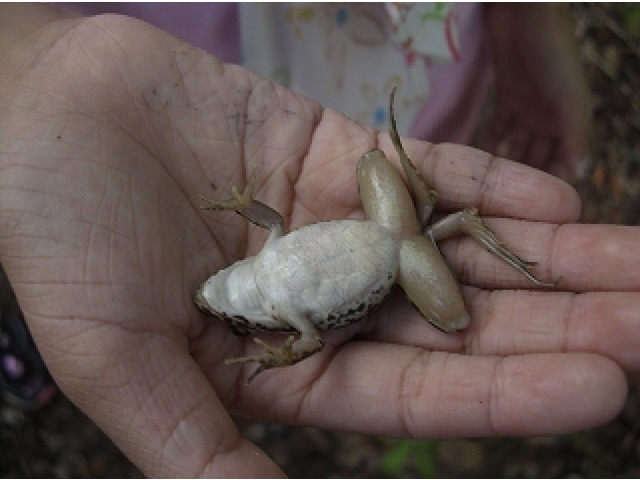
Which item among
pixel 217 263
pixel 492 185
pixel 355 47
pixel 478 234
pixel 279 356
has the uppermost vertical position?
pixel 355 47

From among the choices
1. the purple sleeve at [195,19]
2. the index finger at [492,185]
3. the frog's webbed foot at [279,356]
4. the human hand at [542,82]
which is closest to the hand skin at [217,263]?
the index finger at [492,185]

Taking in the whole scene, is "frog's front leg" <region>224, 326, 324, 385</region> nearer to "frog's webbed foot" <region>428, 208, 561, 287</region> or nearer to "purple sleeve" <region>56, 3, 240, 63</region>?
"frog's webbed foot" <region>428, 208, 561, 287</region>

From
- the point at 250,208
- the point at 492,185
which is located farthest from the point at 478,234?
the point at 250,208

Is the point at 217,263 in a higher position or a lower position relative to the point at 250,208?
lower

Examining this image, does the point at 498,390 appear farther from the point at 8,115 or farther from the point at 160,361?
the point at 8,115

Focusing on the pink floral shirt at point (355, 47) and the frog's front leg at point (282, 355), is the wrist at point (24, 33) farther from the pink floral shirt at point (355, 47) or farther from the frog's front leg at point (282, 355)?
the frog's front leg at point (282, 355)

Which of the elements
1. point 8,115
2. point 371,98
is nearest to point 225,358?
point 8,115

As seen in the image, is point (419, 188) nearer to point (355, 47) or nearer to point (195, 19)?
point (355, 47)

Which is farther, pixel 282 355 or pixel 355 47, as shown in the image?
pixel 355 47

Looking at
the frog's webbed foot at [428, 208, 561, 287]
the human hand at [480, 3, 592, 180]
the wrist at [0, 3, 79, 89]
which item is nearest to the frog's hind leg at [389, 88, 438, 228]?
the frog's webbed foot at [428, 208, 561, 287]
